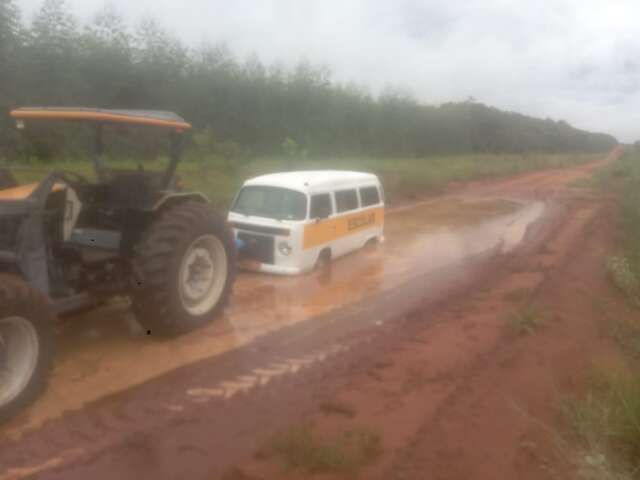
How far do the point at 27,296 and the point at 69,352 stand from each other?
1566mm

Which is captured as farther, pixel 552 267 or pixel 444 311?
pixel 552 267

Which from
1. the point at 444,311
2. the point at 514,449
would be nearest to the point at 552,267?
the point at 444,311

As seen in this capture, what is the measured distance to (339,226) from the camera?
10625mm

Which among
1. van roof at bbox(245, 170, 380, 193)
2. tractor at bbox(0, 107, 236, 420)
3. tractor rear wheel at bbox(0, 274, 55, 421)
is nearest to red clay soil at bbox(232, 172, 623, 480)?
tractor rear wheel at bbox(0, 274, 55, 421)

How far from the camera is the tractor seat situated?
5.62 metres

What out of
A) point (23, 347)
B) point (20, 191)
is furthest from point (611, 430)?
point (20, 191)

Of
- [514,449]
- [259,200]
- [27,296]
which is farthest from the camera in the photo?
[259,200]

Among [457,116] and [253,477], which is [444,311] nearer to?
[253,477]

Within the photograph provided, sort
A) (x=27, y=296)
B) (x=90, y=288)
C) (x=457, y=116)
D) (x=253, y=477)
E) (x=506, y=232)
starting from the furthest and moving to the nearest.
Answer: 1. (x=457, y=116)
2. (x=506, y=232)
3. (x=90, y=288)
4. (x=27, y=296)
5. (x=253, y=477)

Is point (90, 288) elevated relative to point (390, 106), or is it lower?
lower

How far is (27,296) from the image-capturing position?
482 cm

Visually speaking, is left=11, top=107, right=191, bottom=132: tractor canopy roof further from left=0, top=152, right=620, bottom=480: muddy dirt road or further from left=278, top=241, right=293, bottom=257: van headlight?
left=278, top=241, right=293, bottom=257: van headlight

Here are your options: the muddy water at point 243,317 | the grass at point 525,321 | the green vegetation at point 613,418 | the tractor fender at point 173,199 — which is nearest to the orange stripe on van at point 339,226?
the muddy water at point 243,317

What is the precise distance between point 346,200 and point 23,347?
6.74 meters
